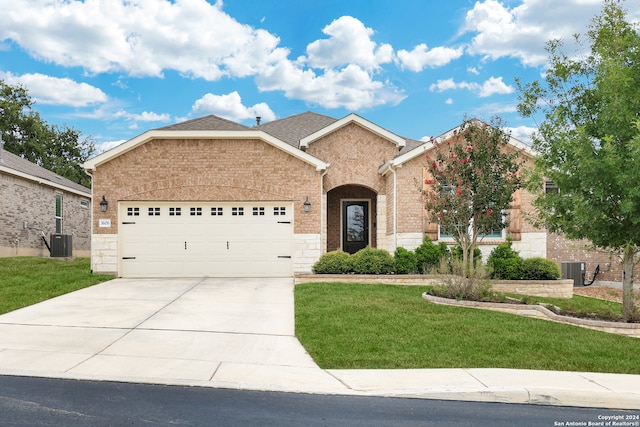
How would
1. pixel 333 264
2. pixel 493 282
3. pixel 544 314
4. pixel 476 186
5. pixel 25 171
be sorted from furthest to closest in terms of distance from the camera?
1. pixel 25 171
2. pixel 333 264
3. pixel 493 282
4. pixel 476 186
5. pixel 544 314

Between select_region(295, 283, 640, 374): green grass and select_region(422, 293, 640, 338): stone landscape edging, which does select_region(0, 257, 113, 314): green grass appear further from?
select_region(422, 293, 640, 338): stone landscape edging

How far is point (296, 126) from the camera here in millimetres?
22953

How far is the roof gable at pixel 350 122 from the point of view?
63.6ft

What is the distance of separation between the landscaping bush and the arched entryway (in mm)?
5215

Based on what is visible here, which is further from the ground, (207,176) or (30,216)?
(207,176)

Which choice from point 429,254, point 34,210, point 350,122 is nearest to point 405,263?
point 429,254

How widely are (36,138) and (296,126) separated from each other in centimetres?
3059

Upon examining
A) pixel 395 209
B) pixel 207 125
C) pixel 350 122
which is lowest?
pixel 395 209

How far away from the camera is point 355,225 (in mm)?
21266

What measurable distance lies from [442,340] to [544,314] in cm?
394

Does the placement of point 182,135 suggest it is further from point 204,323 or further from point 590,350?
point 590,350

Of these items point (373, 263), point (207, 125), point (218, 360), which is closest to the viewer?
point (218, 360)

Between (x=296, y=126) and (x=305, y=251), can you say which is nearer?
(x=305, y=251)

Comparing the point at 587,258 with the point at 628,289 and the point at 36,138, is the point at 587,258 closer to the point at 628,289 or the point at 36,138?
the point at 628,289
